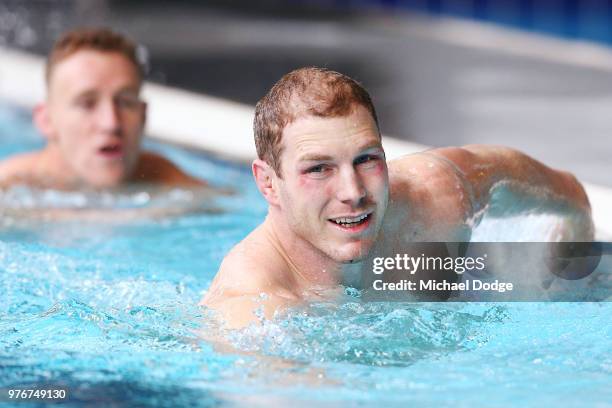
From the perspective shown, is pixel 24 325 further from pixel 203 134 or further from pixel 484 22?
pixel 484 22

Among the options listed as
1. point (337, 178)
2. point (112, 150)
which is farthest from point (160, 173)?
point (337, 178)

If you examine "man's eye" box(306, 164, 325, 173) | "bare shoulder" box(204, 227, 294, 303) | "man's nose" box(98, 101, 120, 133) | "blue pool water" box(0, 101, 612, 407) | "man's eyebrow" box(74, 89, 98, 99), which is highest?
"man's eyebrow" box(74, 89, 98, 99)

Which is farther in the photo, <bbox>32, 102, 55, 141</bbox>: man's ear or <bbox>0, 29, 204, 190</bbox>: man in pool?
<bbox>32, 102, 55, 141</bbox>: man's ear

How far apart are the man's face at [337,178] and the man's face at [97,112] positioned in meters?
2.10

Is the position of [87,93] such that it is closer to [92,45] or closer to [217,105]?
[92,45]

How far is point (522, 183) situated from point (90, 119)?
214cm

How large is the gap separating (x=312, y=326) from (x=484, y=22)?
765 cm

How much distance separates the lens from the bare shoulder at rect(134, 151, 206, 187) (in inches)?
208

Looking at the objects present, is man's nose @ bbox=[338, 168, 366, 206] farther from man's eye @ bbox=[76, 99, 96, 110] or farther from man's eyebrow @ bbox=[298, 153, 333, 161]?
man's eye @ bbox=[76, 99, 96, 110]

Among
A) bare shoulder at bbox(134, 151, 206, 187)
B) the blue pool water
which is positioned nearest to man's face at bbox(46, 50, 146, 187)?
bare shoulder at bbox(134, 151, 206, 187)

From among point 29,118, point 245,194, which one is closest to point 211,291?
point 245,194

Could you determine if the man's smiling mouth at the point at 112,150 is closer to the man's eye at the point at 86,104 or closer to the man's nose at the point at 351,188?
the man's eye at the point at 86,104

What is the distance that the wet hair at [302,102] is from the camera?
9.62 feet

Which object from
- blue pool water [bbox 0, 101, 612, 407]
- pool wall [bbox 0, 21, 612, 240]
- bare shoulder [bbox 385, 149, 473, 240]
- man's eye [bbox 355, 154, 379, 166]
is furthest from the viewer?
pool wall [bbox 0, 21, 612, 240]
